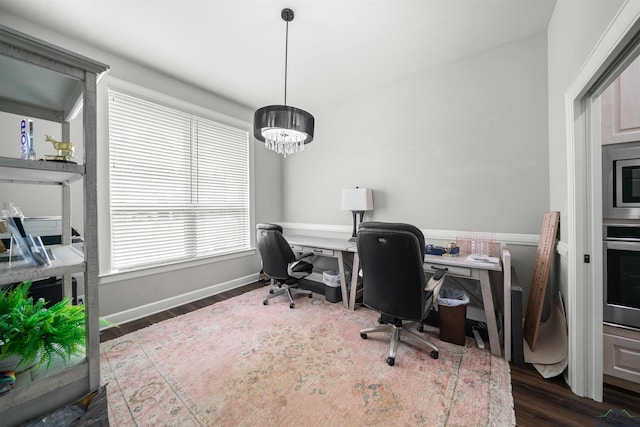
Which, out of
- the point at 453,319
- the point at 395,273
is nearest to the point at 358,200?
the point at 395,273

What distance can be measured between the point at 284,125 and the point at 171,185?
1.97 metres

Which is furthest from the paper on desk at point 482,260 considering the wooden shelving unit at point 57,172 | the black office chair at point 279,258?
the wooden shelving unit at point 57,172

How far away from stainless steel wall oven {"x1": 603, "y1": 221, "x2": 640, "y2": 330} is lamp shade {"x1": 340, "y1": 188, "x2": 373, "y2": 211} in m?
2.03

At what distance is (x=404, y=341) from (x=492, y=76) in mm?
2829

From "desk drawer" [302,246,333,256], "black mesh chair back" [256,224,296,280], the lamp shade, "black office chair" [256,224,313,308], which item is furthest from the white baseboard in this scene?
the lamp shade

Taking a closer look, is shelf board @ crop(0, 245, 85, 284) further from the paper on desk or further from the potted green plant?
the paper on desk

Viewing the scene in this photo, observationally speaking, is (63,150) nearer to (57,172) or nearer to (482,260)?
(57,172)

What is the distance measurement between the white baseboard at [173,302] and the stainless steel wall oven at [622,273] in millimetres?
3878

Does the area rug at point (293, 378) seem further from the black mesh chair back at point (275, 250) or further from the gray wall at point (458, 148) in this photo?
the gray wall at point (458, 148)

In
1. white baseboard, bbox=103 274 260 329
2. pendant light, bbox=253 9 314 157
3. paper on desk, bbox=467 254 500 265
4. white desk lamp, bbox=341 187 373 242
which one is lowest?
white baseboard, bbox=103 274 260 329

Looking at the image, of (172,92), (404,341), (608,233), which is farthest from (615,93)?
(172,92)

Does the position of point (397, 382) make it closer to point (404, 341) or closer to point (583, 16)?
point (404, 341)

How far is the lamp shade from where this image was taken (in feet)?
10.2

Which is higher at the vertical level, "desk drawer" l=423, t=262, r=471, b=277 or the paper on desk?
the paper on desk
